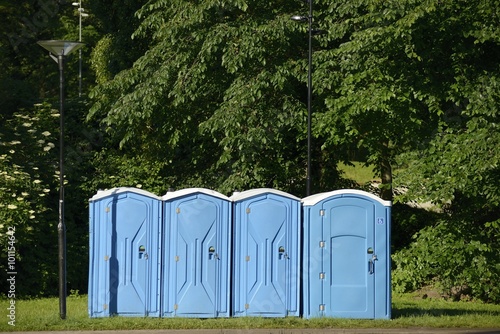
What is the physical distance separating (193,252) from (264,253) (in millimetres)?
1094

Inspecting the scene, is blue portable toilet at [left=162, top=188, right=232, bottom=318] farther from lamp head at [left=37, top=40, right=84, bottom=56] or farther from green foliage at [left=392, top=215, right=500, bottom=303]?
green foliage at [left=392, top=215, right=500, bottom=303]

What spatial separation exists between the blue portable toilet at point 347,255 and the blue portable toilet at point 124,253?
236 centimetres

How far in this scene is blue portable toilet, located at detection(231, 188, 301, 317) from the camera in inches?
509

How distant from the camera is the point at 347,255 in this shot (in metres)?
12.9

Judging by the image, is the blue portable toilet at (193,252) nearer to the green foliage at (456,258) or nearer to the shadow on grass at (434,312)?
the shadow on grass at (434,312)

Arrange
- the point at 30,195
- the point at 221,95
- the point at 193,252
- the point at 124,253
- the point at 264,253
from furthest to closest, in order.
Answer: the point at 221,95 < the point at 30,195 < the point at 264,253 < the point at 193,252 < the point at 124,253

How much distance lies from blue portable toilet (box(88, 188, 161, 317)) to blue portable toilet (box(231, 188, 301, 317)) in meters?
1.25

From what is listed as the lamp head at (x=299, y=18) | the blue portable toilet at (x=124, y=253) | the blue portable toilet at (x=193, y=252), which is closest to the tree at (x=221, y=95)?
the lamp head at (x=299, y=18)

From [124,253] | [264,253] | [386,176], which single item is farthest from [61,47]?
[386,176]

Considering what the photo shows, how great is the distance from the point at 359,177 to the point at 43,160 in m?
15.4

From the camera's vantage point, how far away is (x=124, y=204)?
1266 centimetres

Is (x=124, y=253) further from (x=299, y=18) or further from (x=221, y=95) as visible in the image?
(x=221, y=95)

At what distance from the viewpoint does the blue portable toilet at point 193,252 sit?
12812mm

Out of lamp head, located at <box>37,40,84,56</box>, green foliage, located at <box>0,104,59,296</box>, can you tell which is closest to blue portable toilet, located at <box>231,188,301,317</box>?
lamp head, located at <box>37,40,84,56</box>
